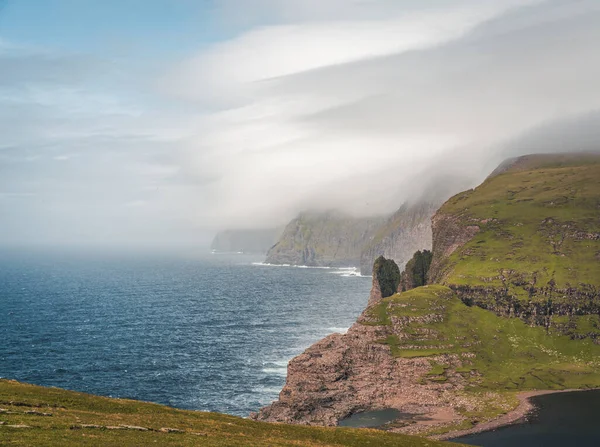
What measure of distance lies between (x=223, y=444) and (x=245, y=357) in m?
146

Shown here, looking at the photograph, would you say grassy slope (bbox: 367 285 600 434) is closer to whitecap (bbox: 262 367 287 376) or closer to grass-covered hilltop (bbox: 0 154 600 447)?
grass-covered hilltop (bbox: 0 154 600 447)

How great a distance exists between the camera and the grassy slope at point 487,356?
166 meters

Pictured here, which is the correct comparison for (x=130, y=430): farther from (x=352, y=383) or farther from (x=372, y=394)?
(x=352, y=383)

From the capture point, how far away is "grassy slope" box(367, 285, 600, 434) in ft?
545

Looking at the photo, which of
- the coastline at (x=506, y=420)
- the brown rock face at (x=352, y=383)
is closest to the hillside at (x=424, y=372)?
the brown rock face at (x=352, y=383)

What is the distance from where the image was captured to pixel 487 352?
188125 mm

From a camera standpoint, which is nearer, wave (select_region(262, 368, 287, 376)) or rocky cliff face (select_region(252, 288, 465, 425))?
rocky cliff face (select_region(252, 288, 465, 425))

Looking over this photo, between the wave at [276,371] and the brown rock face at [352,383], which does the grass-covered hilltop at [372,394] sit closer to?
the brown rock face at [352,383]


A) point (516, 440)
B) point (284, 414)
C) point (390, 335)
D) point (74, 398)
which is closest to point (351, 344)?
point (390, 335)

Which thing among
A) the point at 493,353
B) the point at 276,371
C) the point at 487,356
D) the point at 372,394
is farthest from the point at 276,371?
the point at 493,353

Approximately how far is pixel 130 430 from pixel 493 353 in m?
165

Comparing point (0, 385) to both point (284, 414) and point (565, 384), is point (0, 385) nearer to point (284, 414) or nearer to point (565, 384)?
point (284, 414)

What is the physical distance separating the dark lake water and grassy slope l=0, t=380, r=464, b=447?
53.5 meters

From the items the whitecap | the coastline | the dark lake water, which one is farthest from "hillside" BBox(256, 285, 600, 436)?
the whitecap
